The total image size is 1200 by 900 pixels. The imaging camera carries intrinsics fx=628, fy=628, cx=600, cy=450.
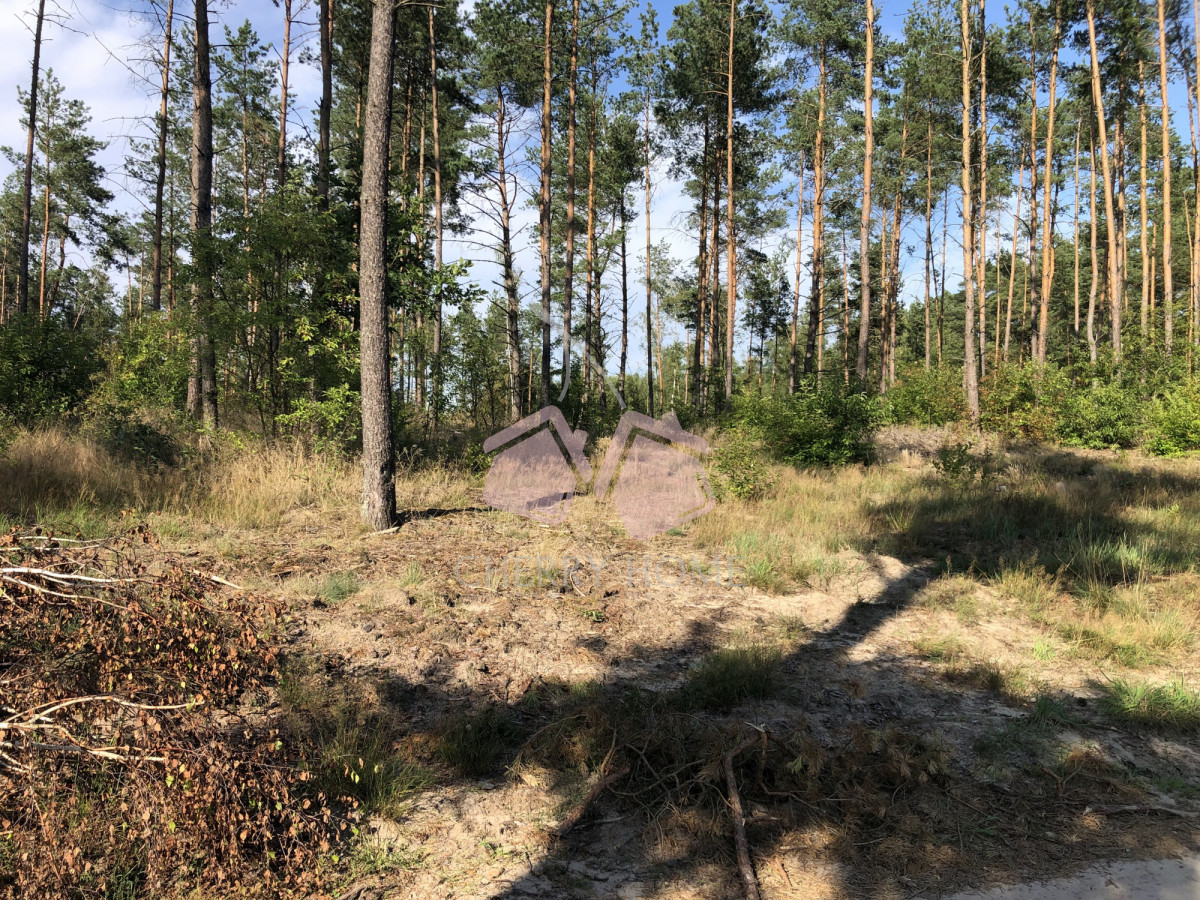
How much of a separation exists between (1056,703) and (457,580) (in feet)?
15.8

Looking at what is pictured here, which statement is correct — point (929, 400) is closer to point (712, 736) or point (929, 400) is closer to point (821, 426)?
point (821, 426)

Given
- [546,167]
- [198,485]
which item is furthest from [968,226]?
[198,485]

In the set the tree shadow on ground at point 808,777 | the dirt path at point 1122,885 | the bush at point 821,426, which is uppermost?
the bush at point 821,426

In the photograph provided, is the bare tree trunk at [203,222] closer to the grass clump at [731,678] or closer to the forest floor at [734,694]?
the forest floor at [734,694]

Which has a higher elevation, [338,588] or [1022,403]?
[1022,403]

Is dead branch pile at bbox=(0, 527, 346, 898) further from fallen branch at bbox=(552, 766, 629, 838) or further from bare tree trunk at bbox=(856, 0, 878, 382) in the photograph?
bare tree trunk at bbox=(856, 0, 878, 382)

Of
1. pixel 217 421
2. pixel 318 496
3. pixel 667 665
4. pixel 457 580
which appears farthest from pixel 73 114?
pixel 667 665

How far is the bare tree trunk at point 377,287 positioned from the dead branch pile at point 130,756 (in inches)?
176

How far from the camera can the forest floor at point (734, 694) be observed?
290 centimetres

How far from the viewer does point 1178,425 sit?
46.3 feet

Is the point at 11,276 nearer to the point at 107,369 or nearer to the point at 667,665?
the point at 107,369

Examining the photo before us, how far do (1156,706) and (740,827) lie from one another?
10.7 feet

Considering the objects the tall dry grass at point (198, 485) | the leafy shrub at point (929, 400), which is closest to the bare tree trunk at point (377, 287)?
the tall dry grass at point (198, 485)

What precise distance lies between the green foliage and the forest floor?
6944mm
